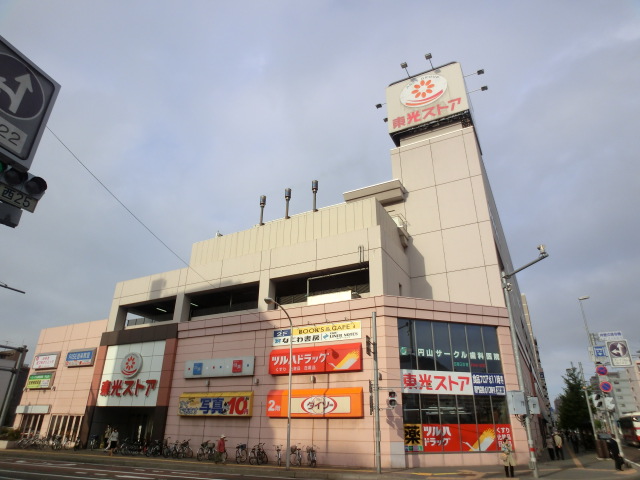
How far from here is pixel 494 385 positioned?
2511 centimetres

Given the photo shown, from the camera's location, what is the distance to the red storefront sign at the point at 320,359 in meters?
25.2

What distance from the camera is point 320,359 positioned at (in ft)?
86.1

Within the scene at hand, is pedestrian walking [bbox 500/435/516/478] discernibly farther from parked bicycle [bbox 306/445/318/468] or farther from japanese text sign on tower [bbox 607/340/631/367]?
parked bicycle [bbox 306/445/318/468]

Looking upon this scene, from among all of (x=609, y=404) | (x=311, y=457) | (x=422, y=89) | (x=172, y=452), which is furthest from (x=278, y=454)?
(x=422, y=89)

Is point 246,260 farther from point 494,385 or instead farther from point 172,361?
point 494,385

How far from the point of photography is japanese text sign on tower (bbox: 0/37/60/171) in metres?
6.53

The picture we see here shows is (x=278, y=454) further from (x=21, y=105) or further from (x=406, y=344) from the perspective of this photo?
(x=21, y=105)

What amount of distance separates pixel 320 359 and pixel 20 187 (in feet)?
→ 72.9

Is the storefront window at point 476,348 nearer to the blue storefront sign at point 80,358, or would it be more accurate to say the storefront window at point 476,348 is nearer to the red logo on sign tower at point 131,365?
the red logo on sign tower at point 131,365

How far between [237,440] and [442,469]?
45.4 feet

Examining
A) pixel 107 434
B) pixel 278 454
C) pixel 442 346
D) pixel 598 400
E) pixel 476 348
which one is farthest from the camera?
pixel 107 434

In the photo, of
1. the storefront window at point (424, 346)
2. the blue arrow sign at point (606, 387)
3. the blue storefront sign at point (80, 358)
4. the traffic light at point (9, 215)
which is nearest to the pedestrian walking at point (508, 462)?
the storefront window at point (424, 346)

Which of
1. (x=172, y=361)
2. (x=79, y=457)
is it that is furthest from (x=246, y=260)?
(x=79, y=457)

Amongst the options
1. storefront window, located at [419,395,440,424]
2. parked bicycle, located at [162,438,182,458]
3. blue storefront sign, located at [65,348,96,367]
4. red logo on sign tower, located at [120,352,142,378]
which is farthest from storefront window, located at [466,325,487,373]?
blue storefront sign, located at [65,348,96,367]
